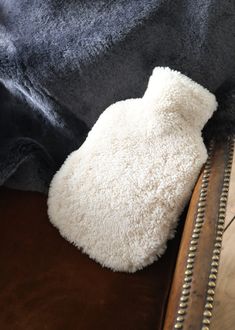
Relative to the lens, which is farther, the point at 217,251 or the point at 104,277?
the point at 104,277

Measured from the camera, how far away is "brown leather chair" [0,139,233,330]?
0.53m

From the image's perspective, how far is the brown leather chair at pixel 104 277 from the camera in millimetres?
529

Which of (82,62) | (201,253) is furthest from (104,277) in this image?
(82,62)

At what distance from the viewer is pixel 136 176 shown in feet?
2.05

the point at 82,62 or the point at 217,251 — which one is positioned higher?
the point at 82,62

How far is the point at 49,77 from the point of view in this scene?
73 cm

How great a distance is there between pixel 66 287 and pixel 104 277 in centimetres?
6

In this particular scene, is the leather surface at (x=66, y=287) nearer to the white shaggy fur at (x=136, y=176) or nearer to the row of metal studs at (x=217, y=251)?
the white shaggy fur at (x=136, y=176)

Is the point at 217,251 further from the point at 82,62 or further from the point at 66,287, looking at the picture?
the point at 82,62

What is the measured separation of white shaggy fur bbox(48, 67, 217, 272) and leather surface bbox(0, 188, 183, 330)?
2cm

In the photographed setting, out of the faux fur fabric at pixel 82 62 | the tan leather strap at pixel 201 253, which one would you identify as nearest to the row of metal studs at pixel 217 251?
the tan leather strap at pixel 201 253

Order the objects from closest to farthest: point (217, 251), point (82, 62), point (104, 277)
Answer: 1. point (217, 251)
2. point (104, 277)
3. point (82, 62)

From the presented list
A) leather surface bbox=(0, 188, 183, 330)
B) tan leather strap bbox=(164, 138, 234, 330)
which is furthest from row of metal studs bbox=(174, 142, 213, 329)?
leather surface bbox=(0, 188, 183, 330)

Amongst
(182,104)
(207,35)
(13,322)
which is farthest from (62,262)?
(207,35)
